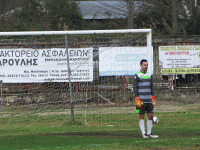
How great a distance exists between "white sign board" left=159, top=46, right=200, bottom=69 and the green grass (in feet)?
7.89

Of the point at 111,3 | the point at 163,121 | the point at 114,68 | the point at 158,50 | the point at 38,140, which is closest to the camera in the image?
the point at 38,140

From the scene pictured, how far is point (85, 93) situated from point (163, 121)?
3.06 m

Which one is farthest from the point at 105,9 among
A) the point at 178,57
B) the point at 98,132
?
the point at 98,132

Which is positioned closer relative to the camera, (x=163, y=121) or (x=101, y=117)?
(x=163, y=121)

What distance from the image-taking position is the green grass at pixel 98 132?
6.79 meters

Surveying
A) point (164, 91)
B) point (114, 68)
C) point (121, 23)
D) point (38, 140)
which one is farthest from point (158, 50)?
point (121, 23)

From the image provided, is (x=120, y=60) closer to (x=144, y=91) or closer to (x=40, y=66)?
(x=40, y=66)

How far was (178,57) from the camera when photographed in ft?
44.8

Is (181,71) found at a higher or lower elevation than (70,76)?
higher

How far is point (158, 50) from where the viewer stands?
44.9 feet

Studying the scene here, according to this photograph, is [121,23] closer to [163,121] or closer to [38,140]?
[163,121]

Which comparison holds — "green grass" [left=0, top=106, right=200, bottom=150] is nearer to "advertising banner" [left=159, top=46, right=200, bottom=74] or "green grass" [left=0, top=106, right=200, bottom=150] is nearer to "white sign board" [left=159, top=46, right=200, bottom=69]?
"advertising banner" [left=159, top=46, right=200, bottom=74]

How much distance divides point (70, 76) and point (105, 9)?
25029 mm

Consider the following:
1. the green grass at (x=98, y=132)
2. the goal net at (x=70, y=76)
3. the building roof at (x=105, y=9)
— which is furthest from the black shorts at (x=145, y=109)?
the building roof at (x=105, y=9)
